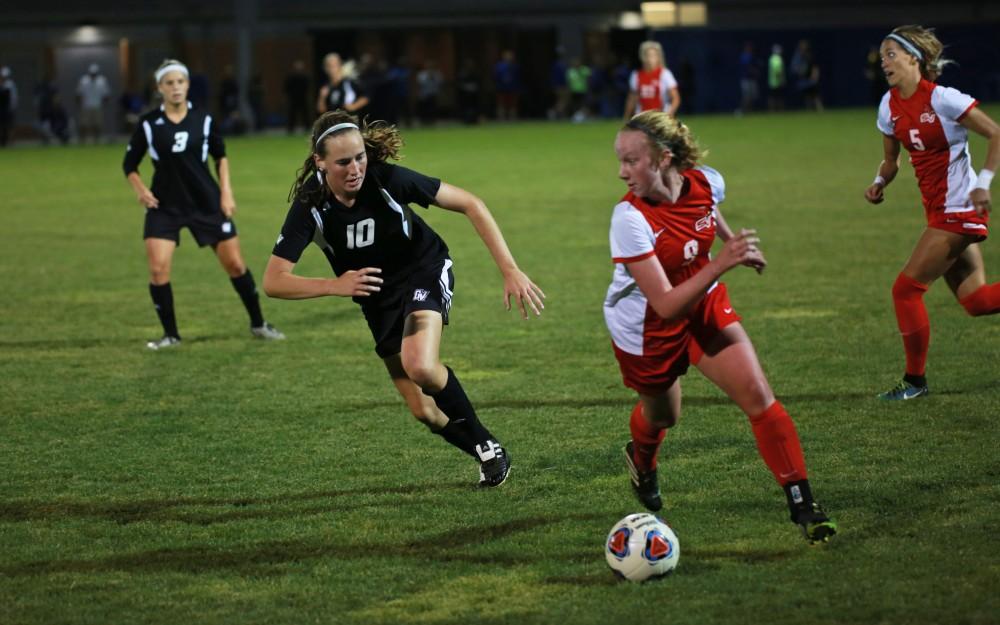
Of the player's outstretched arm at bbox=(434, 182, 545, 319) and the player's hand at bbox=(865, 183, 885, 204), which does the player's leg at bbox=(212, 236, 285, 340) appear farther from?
the player's hand at bbox=(865, 183, 885, 204)

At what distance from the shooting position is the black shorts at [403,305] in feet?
20.7

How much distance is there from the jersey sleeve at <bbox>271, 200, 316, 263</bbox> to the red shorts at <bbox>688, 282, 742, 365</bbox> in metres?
1.78

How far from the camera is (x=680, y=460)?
22.0ft

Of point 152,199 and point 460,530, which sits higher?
point 152,199

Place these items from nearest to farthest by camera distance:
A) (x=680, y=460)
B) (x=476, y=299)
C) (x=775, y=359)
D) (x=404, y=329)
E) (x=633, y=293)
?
(x=633, y=293), (x=404, y=329), (x=680, y=460), (x=775, y=359), (x=476, y=299)

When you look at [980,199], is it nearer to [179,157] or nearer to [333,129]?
[333,129]

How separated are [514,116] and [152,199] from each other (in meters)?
35.3

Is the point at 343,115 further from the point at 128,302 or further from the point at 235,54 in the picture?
the point at 235,54

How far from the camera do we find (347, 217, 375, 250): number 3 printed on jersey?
6.15 metres

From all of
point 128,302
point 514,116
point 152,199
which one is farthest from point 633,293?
point 514,116

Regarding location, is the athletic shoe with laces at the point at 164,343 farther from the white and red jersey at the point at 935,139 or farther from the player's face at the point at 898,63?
the player's face at the point at 898,63

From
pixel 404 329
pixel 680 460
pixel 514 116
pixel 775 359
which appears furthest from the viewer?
pixel 514 116

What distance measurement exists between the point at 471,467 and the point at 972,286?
3.22 meters

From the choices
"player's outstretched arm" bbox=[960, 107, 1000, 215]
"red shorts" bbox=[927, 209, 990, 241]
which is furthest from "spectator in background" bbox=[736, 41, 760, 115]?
"player's outstretched arm" bbox=[960, 107, 1000, 215]
